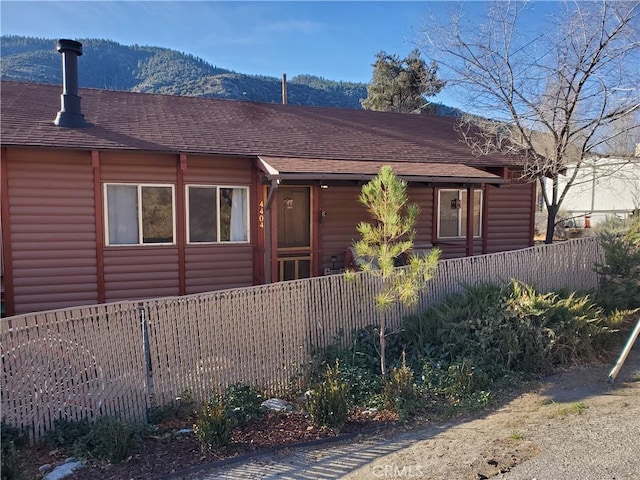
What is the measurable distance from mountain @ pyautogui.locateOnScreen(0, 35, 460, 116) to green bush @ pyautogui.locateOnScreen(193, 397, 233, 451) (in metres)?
29.4

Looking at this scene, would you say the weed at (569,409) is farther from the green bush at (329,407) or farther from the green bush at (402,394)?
the green bush at (329,407)

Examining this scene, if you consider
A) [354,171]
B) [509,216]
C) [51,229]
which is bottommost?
[51,229]

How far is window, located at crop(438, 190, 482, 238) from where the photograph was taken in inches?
417

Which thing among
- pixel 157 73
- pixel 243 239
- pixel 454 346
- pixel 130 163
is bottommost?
pixel 454 346

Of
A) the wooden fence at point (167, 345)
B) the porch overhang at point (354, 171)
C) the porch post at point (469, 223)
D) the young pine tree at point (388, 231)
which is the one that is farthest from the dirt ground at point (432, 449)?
the porch post at point (469, 223)

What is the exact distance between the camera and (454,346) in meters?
5.71

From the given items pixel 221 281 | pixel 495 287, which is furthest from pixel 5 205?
pixel 495 287

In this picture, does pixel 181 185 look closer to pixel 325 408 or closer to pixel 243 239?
pixel 243 239

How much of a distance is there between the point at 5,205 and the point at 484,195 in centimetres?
975

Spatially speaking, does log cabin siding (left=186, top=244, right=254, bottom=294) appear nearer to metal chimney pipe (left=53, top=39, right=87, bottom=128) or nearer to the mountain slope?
metal chimney pipe (left=53, top=39, right=87, bottom=128)

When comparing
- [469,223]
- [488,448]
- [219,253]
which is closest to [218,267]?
[219,253]

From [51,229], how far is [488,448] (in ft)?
24.1

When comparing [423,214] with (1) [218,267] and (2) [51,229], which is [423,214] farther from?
(2) [51,229]

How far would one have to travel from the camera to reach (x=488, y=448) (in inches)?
148
